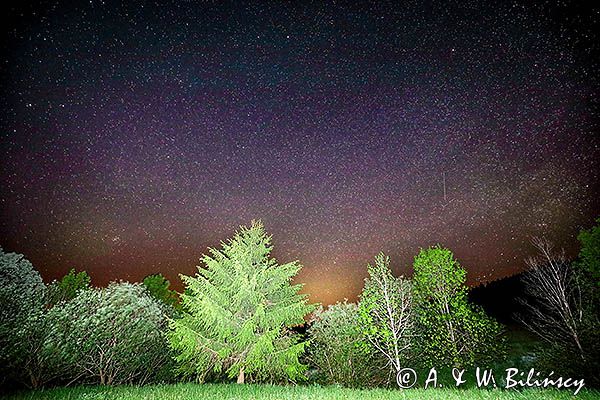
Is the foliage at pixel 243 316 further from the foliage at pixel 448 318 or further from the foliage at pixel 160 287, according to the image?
the foliage at pixel 160 287

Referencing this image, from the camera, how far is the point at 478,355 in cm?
2452

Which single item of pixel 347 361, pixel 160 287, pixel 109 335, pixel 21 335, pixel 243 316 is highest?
pixel 160 287

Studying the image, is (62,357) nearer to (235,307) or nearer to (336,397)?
(235,307)

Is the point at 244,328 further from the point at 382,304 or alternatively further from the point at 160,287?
the point at 160,287

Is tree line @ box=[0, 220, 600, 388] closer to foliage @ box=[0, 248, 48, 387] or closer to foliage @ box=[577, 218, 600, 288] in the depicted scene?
foliage @ box=[0, 248, 48, 387]

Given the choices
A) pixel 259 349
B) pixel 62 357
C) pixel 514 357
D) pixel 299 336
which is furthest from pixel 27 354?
pixel 514 357

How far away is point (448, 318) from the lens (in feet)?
79.3

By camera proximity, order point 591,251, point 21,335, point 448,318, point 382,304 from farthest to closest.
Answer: point 591,251 → point 448,318 → point 382,304 → point 21,335

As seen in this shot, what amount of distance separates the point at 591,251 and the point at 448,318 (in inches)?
1176

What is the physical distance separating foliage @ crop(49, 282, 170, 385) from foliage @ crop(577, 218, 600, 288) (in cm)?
4611

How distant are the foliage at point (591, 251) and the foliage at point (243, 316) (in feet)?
127

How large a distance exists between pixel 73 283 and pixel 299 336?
38.5 m

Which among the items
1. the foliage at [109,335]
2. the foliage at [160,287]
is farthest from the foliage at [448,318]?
the foliage at [160,287]

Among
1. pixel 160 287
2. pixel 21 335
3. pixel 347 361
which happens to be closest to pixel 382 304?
pixel 347 361
